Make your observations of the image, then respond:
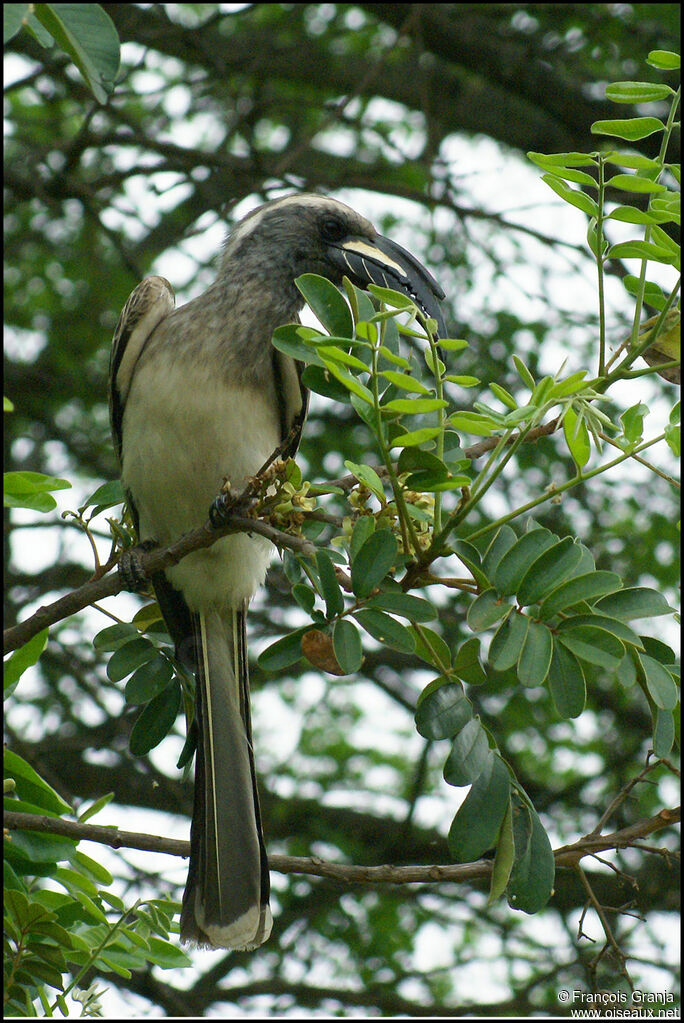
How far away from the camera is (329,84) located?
5.19 m

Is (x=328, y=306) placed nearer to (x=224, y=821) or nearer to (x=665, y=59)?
(x=665, y=59)

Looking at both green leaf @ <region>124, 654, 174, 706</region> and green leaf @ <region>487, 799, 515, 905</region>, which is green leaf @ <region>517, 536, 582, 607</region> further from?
green leaf @ <region>124, 654, 174, 706</region>

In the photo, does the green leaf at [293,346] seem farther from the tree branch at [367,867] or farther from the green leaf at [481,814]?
the tree branch at [367,867]

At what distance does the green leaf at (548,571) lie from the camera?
154 cm

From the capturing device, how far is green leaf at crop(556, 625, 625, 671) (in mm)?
1479

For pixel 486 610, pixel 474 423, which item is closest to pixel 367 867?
pixel 486 610

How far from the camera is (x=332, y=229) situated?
2.89m

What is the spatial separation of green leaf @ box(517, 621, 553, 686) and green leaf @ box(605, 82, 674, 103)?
0.79 metres

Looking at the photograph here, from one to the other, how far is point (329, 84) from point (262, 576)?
329cm

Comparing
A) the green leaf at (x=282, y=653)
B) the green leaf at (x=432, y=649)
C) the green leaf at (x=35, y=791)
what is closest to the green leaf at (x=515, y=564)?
the green leaf at (x=432, y=649)

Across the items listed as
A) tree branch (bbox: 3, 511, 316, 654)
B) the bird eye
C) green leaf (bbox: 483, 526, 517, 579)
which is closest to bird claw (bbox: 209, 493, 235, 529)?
tree branch (bbox: 3, 511, 316, 654)

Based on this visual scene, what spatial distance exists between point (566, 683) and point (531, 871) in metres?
0.29

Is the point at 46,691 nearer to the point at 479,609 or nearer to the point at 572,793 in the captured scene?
the point at 572,793

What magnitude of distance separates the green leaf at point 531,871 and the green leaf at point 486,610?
32 centimetres
